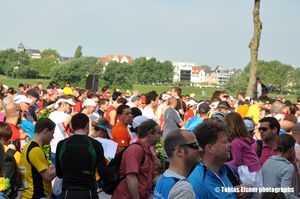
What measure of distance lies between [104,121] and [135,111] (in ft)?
7.24

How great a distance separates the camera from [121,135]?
31.0 ft

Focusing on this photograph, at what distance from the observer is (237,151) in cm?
621

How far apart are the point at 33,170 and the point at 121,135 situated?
316 centimetres

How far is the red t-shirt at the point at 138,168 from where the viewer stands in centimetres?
Answer: 609

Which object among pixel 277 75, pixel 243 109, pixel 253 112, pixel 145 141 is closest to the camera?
pixel 145 141

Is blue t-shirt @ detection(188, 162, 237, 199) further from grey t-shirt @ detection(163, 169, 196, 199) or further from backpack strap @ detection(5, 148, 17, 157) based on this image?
backpack strap @ detection(5, 148, 17, 157)

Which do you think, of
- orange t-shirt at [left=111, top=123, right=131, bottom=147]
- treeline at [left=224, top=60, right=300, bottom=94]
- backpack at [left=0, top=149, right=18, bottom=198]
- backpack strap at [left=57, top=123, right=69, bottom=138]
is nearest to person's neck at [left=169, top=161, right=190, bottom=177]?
backpack at [left=0, top=149, right=18, bottom=198]

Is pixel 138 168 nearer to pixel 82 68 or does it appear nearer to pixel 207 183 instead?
pixel 207 183

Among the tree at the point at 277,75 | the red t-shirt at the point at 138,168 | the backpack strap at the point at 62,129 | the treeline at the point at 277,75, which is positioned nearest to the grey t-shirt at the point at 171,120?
the backpack strap at the point at 62,129

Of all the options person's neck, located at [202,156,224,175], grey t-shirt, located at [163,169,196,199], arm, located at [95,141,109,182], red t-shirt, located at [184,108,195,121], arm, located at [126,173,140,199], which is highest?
person's neck, located at [202,156,224,175]

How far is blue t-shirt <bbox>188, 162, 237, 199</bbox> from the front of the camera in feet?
14.4

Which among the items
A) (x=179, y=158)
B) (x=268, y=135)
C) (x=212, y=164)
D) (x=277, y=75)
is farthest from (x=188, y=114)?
(x=277, y=75)

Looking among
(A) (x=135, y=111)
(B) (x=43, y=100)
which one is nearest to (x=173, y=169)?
(A) (x=135, y=111)

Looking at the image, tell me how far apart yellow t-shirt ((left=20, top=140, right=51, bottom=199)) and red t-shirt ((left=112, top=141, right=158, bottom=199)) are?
855 millimetres
